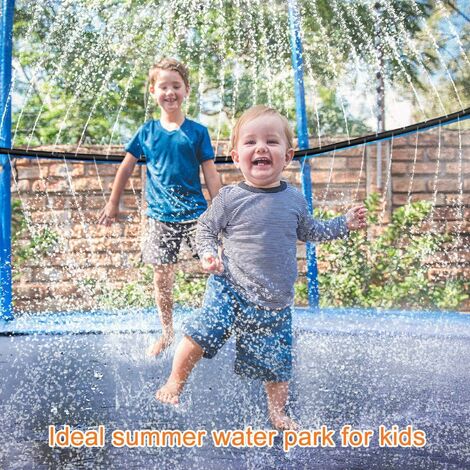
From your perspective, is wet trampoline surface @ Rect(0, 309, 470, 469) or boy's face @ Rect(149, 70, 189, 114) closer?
wet trampoline surface @ Rect(0, 309, 470, 469)

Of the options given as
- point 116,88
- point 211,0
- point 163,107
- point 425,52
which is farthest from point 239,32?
point 163,107

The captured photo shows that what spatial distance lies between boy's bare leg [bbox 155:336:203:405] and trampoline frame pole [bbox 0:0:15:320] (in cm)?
145

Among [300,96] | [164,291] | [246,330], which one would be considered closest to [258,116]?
[246,330]

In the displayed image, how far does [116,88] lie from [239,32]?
76cm

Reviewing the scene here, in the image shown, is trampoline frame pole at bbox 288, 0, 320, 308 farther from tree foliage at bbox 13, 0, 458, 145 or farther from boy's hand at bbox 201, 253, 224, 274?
boy's hand at bbox 201, 253, 224, 274

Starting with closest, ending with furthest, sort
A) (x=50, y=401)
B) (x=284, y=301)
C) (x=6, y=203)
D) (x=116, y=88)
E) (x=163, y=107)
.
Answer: (x=284, y=301) < (x=50, y=401) < (x=163, y=107) < (x=6, y=203) < (x=116, y=88)

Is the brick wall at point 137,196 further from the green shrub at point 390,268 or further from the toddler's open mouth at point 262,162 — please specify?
the toddler's open mouth at point 262,162

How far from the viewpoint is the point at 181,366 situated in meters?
1.52

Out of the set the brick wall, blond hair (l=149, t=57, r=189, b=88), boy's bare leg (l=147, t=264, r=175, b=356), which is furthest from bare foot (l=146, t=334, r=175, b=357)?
the brick wall

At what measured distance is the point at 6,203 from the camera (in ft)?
9.21

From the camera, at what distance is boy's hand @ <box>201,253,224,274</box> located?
136 centimetres

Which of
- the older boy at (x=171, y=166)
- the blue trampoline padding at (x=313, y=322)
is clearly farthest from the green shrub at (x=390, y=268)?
the older boy at (x=171, y=166)

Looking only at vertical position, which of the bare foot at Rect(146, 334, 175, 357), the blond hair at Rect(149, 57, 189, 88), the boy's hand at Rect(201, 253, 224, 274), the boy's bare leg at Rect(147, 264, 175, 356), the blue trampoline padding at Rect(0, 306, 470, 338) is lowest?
the blue trampoline padding at Rect(0, 306, 470, 338)

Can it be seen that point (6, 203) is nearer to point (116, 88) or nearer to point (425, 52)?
point (116, 88)
